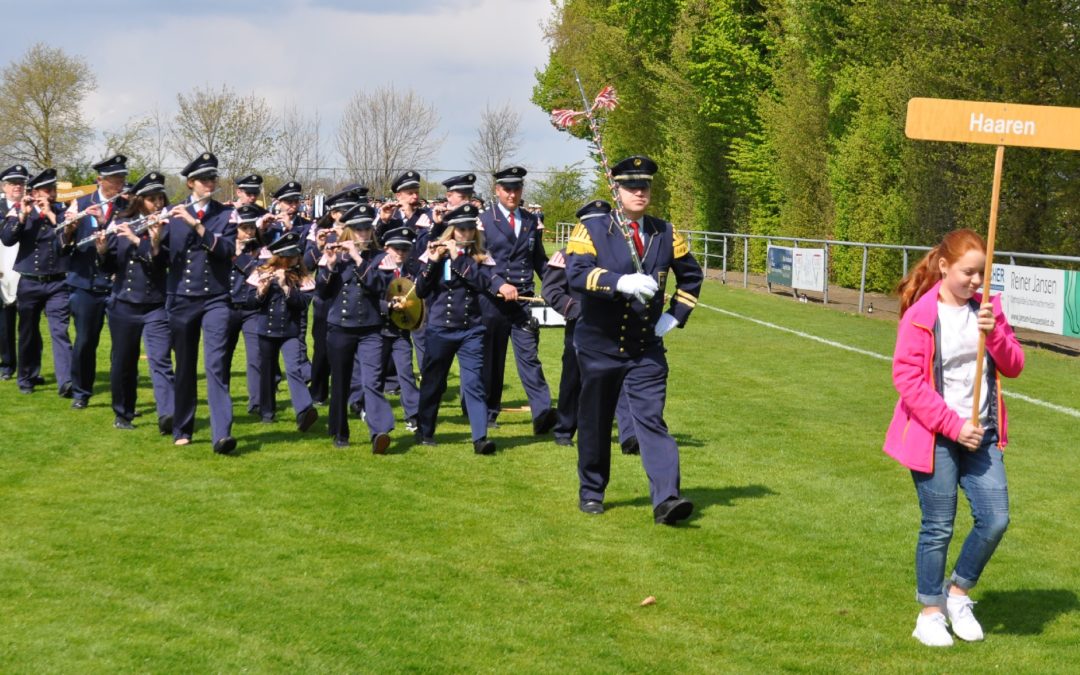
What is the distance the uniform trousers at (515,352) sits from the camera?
1191 centimetres

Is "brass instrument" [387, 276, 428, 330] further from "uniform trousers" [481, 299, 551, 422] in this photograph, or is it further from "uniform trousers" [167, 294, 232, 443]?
"uniform trousers" [167, 294, 232, 443]

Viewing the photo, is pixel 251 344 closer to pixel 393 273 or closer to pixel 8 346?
pixel 393 273

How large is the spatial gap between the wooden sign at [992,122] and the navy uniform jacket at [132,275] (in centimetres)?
713

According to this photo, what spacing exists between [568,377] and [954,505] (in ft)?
18.8

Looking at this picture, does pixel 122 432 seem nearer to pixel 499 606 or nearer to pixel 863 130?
pixel 499 606

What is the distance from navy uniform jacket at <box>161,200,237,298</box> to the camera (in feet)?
36.3

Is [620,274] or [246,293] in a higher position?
[620,274]

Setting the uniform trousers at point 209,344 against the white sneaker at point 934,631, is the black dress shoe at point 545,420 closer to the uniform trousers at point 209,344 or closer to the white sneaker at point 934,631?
the uniform trousers at point 209,344

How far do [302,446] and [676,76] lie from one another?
1684 inches

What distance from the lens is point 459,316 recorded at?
11570 mm

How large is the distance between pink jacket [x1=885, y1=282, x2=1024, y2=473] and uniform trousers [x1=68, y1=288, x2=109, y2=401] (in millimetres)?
8925

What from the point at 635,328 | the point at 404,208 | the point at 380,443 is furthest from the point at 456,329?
the point at 404,208

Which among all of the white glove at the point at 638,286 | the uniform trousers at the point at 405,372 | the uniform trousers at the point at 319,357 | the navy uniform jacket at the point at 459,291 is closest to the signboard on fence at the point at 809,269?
the uniform trousers at the point at 319,357

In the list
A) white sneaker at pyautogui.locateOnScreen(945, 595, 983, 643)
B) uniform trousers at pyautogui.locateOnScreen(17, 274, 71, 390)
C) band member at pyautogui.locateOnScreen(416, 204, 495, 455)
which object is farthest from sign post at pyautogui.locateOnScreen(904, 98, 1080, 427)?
uniform trousers at pyautogui.locateOnScreen(17, 274, 71, 390)
